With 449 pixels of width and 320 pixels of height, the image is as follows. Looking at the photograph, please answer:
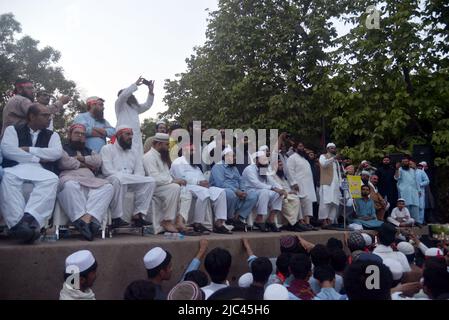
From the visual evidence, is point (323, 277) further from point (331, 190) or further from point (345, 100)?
point (345, 100)

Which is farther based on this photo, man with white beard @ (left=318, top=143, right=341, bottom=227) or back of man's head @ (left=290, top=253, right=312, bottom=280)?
man with white beard @ (left=318, top=143, right=341, bottom=227)

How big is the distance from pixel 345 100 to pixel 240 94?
3.49 m

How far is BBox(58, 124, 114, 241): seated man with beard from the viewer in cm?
505

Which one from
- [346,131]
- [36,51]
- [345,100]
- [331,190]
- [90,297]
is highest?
[36,51]

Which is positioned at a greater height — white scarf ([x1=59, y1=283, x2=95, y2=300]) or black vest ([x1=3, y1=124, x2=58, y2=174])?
black vest ([x1=3, y1=124, x2=58, y2=174])

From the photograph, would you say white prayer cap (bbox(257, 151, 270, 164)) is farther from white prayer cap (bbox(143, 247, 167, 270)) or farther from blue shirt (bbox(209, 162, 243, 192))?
white prayer cap (bbox(143, 247, 167, 270))

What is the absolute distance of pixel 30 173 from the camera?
4805 millimetres

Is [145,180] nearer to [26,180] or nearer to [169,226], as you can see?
[169,226]

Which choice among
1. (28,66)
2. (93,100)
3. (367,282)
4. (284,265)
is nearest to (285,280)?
(284,265)

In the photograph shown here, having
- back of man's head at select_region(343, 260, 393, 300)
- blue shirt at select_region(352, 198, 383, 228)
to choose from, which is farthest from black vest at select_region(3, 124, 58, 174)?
blue shirt at select_region(352, 198, 383, 228)

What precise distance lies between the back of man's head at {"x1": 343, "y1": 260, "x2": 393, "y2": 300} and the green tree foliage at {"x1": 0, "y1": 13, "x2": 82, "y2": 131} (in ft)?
32.2

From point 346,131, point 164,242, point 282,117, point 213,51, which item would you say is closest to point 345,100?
point 346,131

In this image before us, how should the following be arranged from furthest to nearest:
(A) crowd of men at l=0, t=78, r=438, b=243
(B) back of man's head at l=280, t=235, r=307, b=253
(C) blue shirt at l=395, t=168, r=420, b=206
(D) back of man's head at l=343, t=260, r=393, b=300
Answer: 1. (C) blue shirt at l=395, t=168, r=420, b=206
2. (B) back of man's head at l=280, t=235, r=307, b=253
3. (A) crowd of men at l=0, t=78, r=438, b=243
4. (D) back of man's head at l=343, t=260, r=393, b=300
